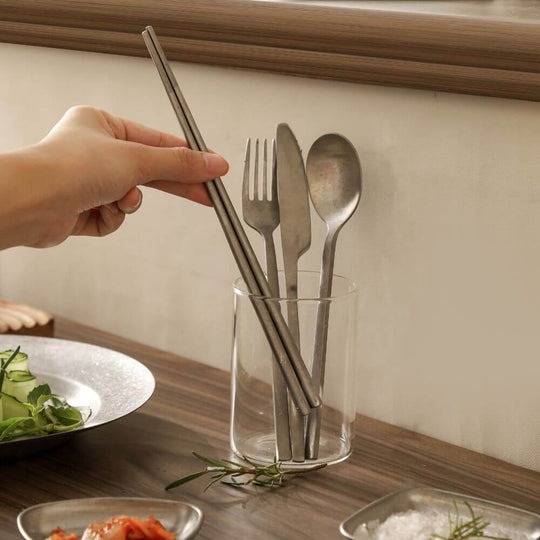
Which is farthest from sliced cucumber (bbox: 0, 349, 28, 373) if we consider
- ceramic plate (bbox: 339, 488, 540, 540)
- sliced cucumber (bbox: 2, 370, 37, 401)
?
ceramic plate (bbox: 339, 488, 540, 540)

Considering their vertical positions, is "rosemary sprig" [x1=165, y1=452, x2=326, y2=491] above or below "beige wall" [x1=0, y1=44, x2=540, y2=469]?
below

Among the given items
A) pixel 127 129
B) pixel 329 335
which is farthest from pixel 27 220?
pixel 329 335

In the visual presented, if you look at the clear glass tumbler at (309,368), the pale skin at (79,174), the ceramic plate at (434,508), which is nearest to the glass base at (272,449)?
the clear glass tumbler at (309,368)

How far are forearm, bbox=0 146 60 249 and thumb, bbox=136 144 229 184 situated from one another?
78mm

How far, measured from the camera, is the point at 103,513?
2.15 ft

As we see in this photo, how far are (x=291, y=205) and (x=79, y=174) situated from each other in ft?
0.57

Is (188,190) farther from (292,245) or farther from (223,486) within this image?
(223,486)

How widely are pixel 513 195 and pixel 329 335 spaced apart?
19 centimetres

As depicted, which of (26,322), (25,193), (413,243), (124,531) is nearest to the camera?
(124,531)

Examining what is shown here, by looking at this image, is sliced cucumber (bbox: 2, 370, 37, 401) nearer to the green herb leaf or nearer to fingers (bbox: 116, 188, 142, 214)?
the green herb leaf

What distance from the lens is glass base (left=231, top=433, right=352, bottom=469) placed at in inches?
31.0

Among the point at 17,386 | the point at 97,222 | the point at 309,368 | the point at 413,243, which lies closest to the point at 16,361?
the point at 17,386

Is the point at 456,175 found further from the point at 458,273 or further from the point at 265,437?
the point at 265,437

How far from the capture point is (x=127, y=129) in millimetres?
843
